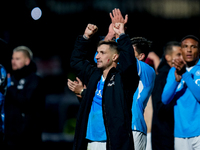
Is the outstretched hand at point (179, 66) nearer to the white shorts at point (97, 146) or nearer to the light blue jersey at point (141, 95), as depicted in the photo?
the light blue jersey at point (141, 95)

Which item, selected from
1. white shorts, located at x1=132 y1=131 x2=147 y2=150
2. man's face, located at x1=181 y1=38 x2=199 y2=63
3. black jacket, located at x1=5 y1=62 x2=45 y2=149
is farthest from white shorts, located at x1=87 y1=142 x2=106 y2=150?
black jacket, located at x1=5 y1=62 x2=45 y2=149

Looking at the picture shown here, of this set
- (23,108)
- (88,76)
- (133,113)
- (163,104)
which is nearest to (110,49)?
(88,76)

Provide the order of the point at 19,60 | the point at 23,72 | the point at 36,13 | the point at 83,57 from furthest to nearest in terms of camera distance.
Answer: the point at 36,13
the point at 19,60
the point at 23,72
the point at 83,57

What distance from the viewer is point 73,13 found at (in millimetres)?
10375

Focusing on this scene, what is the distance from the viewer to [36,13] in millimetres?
10375

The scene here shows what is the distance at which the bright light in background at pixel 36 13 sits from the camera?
1027cm

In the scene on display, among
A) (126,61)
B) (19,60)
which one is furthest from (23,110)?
(126,61)

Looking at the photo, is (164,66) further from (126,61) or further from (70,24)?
(70,24)

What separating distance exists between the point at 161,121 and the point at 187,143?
832mm

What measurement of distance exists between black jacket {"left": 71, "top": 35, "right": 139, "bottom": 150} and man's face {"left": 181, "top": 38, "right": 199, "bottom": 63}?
4.39 feet

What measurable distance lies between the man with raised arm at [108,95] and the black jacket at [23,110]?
7.95 feet

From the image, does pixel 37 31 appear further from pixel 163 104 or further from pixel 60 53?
pixel 163 104


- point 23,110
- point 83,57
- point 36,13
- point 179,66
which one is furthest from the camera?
point 36,13

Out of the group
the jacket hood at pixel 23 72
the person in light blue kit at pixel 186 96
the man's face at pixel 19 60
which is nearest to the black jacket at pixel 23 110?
the jacket hood at pixel 23 72
